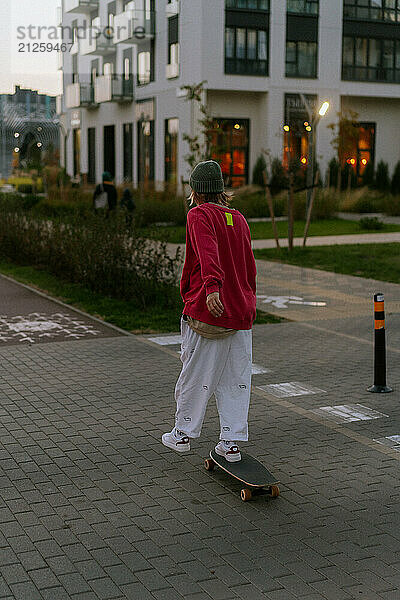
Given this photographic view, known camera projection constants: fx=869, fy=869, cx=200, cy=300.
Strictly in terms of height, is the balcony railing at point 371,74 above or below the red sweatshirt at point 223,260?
above

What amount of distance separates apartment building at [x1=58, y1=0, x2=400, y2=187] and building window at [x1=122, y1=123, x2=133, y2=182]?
58 cm

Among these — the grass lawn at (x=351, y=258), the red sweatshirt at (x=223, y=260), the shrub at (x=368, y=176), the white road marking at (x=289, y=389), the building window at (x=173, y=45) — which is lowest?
the white road marking at (x=289, y=389)

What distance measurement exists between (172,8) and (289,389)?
1479 inches

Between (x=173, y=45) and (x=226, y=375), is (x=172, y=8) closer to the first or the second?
(x=173, y=45)

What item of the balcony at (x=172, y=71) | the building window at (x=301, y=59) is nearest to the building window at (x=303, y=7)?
the building window at (x=301, y=59)

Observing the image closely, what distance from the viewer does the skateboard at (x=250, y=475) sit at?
5.06 metres

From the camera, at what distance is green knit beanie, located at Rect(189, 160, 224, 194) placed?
525 cm

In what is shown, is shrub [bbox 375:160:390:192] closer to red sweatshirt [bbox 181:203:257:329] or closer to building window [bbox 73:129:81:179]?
building window [bbox 73:129:81:179]

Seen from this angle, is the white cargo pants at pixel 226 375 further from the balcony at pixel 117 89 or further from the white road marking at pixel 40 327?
the balcony at pixel 117 89

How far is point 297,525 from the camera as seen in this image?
4.71 metres

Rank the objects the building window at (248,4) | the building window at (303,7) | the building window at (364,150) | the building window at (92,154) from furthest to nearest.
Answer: the building window at (92,154) → the building window at (364,150) → the building window at (303,7) → the building window at (248,4)

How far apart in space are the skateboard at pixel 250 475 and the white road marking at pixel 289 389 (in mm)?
2122

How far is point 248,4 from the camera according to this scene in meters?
40.9

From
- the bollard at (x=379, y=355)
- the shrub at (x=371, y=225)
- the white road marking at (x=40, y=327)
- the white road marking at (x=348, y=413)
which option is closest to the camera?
the white road marking at (x=348, y=413)
